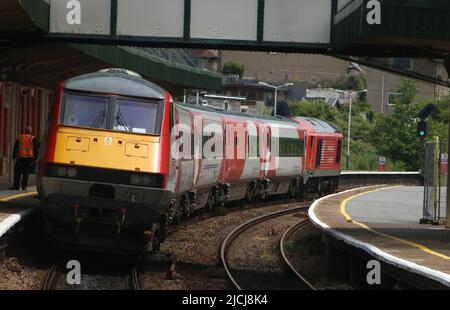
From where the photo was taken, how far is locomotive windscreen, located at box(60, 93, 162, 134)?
50.7 ft

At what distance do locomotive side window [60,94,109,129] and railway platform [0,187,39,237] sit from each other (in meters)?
1.80

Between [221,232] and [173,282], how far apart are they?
8.27 m

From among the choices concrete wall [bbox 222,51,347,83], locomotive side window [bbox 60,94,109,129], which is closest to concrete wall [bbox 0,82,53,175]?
locomotive side window [bbox 60,94,109,129]

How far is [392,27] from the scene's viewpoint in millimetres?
15711

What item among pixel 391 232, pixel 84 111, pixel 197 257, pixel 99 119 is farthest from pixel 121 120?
pixel 391 232

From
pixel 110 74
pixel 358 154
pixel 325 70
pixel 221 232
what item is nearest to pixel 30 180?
pixel 221 232

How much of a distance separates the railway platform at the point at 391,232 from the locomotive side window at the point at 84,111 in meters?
4.65

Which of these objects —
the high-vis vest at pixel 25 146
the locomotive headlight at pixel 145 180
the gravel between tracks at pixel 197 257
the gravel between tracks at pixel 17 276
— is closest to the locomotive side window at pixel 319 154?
the gravel between tracks at pixel 197 257

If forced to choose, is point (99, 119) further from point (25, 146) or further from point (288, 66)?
point (288, 66)

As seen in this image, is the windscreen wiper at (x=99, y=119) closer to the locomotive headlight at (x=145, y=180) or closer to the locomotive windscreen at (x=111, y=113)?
the locomotive windscreen at (x=111, y=113)

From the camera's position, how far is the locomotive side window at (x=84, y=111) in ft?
50.8

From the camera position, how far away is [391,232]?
59.6ft

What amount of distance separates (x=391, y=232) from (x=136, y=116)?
5.85 m

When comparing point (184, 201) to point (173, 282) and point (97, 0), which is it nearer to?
point (97, 0)
